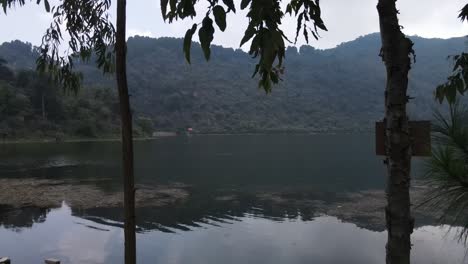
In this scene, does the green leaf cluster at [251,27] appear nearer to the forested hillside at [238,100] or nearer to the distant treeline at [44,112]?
the distant treeline at [44,112]

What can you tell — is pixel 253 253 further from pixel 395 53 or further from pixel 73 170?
pixel 73 170

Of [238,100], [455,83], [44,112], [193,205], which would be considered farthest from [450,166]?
[238,100]

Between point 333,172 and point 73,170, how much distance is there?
21696 millimetres


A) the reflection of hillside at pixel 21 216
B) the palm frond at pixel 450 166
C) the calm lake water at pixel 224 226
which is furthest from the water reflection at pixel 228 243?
the palm frond at pixel 450 166

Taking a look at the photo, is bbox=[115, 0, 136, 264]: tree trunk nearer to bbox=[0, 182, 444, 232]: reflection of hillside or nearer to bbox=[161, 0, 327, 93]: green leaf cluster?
bbox=[161, 0, 327, 93]: green leaf cluster

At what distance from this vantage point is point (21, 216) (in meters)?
20.0

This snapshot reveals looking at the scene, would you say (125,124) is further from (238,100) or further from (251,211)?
(238,100)

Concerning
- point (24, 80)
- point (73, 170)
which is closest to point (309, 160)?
point (73, 170)

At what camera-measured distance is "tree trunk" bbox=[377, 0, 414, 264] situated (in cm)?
247

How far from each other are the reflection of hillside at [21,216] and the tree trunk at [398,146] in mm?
18348

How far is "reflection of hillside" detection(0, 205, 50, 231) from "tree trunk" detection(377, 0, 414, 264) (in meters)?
18.3

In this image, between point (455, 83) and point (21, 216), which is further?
point (21, 216)

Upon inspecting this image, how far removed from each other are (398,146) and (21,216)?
67.4ft

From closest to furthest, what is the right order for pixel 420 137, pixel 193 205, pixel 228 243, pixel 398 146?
pixel 398 146 < pixel 420 137 < pixel 228 243 < pixel 193 205
